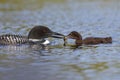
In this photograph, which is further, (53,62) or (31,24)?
(31,24)

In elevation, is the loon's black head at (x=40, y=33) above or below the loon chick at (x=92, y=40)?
above

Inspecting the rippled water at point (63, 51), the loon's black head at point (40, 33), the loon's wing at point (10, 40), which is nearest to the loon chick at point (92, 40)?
the rippled water at point (63, 51)

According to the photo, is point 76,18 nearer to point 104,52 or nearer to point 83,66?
point 104,52

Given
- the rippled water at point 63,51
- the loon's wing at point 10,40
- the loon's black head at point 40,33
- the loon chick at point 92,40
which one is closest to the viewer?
the rippled water at point 63,51

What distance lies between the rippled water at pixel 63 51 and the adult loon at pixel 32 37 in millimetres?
293

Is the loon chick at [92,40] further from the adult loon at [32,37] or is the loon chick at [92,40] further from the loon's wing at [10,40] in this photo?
the loon's wing at [10,40]

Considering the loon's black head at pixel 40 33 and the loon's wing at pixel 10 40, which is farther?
the loon's black head at pixel 40 33

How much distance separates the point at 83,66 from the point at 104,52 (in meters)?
1.94

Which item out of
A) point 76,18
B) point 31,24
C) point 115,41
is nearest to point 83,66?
point 115,41

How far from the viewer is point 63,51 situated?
11.4 metres

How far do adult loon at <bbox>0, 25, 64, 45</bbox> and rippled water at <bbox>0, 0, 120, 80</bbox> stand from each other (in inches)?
11.5

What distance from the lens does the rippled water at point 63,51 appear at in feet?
27.6

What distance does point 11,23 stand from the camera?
18656 millimetres

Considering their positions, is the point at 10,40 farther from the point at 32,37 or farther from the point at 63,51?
the point at 63,51
